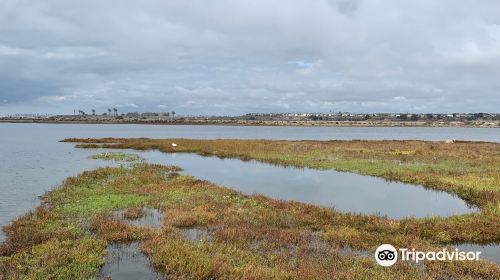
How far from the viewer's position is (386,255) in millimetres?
15195

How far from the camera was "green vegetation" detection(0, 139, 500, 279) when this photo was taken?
44.5 feet

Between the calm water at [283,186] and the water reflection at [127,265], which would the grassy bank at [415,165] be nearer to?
the calm water at [283,186]

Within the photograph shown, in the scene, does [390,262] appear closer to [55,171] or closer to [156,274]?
[156,274]

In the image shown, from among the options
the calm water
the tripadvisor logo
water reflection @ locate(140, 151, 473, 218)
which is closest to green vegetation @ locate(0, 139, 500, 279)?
the tripadvisor logo

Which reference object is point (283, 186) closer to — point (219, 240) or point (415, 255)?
point (219, 240)

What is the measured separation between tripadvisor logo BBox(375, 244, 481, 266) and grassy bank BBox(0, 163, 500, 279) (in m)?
0.39

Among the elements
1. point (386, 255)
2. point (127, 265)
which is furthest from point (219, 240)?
point (386, 255)

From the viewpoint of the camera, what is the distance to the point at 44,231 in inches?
704

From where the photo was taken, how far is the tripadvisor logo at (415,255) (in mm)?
14781

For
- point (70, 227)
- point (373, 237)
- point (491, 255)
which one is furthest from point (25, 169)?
point (491, 255)

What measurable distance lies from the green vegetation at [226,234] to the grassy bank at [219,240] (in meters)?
0.04

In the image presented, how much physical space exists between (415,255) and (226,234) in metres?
7.22

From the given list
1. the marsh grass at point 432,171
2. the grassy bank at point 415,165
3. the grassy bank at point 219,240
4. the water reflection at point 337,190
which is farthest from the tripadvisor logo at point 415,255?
the grassy bank at point 415,165

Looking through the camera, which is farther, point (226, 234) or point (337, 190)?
point (337, 190)
